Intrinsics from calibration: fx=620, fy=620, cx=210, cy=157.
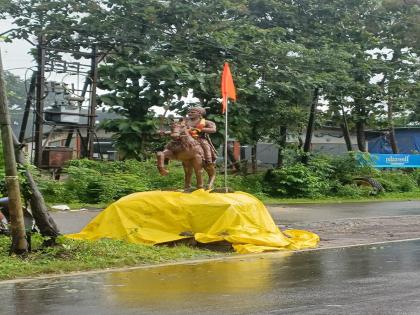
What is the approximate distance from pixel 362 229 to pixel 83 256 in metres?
8.29

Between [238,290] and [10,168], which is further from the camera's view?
[10,168]

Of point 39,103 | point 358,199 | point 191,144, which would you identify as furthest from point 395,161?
point 191,144

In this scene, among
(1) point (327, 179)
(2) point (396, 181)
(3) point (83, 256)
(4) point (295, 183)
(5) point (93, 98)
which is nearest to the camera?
(3) point (83, 256)

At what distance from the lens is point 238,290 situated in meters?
7.33

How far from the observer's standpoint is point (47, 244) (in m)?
9.48

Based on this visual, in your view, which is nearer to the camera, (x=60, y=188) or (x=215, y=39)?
(x=60, y=188)

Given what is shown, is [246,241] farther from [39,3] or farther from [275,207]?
[39,3]

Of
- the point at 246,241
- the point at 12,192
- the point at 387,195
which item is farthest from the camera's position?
the point at 387,195

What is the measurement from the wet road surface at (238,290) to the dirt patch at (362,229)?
321cm

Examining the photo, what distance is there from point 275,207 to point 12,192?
13677 mm

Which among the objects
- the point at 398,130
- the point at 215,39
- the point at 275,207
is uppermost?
the point at 215,39

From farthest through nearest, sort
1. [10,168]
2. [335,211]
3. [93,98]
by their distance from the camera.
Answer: [93,98] → [335,211] → [10,168]

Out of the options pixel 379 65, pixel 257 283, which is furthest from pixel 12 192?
pixel 379 65

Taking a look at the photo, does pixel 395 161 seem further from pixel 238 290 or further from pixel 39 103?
pixel 238 290
